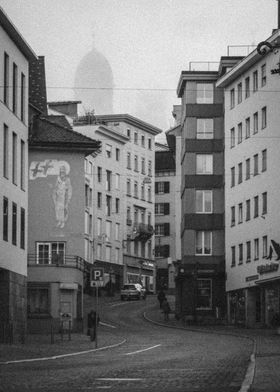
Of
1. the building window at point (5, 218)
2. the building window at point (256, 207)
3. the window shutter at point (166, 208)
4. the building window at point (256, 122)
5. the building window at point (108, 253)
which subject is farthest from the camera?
the window shutter at point (166, 208)

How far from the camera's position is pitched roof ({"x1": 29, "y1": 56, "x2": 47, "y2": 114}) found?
8200cm

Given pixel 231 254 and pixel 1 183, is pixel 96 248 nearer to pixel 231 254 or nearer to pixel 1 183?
pixel 231 254

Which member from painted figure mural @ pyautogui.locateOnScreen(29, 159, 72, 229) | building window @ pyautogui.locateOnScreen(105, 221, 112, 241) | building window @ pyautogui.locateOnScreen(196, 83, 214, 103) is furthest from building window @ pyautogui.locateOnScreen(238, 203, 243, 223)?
building window @ pyautogui.locateOnScreen(105, 221, 112, 241)

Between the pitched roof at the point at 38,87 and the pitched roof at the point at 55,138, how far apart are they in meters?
6.31

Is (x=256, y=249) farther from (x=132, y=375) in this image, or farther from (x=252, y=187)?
(x=132, y=375)

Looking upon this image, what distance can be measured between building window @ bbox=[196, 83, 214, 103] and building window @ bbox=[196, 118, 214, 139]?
1.52 meters

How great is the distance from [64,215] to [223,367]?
47.8 meters

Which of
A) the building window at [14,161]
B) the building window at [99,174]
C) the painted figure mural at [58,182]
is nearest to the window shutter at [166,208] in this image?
the building window at [99,174]

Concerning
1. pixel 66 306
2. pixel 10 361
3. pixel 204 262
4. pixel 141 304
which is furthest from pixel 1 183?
pixel 141 304

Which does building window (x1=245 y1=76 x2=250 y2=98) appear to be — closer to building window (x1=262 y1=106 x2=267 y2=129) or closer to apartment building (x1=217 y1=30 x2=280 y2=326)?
apartment building (x1=217 y1=30 x2=280 y2=326)

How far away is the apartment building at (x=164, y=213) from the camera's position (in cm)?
15825

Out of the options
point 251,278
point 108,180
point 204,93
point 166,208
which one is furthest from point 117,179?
point 251,278

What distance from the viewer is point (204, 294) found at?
313ft

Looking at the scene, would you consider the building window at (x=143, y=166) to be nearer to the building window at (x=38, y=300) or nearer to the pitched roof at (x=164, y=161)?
the pitched roof at (x=164, y=161)
